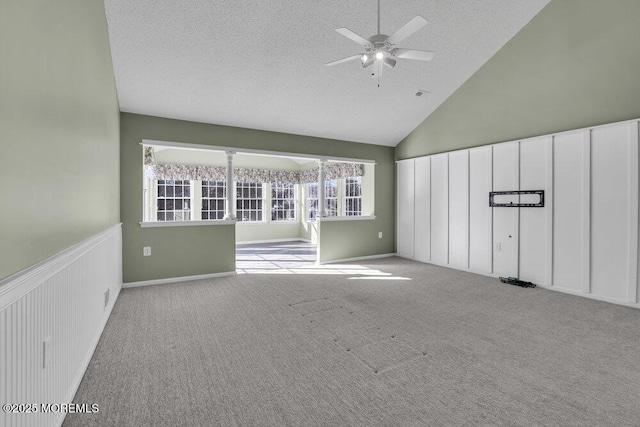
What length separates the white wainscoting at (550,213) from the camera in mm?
3500

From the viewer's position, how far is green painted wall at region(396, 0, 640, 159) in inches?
137

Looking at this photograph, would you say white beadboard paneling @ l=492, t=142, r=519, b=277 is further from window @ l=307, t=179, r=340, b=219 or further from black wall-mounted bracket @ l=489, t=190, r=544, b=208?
window @ l=307, t=179, r=340, b=219

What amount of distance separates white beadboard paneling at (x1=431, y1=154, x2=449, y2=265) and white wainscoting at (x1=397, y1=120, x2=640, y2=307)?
0.7 inches

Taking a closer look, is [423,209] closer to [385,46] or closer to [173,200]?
[385,46]

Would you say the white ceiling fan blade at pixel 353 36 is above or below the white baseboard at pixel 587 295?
above

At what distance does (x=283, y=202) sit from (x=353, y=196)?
2581 mm

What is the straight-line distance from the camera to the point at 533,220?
14.1ft

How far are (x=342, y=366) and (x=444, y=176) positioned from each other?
14.1 feet

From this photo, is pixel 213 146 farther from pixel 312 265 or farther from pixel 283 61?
pixel 312 265

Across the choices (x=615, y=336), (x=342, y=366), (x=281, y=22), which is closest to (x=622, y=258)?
(x=615, y=336)

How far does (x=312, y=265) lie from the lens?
5.80 meters

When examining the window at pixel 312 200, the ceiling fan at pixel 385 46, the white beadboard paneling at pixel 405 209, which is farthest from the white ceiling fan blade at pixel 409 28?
A: the window at pixel 312 200

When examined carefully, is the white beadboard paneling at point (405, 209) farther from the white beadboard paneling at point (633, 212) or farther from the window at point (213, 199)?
the window at point (213, 199)

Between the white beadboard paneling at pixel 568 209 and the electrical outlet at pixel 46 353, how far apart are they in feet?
16.6
